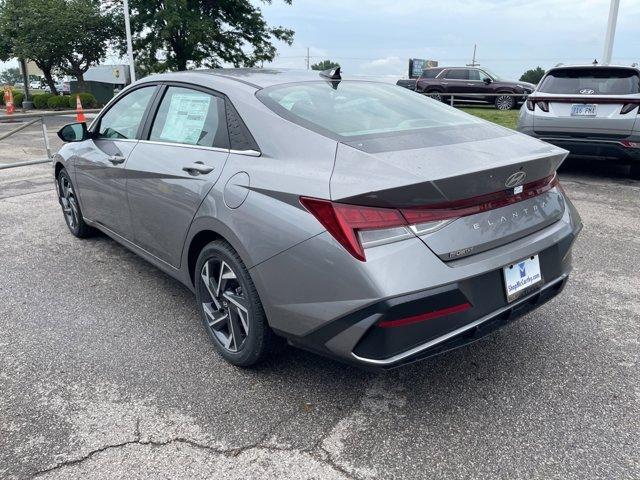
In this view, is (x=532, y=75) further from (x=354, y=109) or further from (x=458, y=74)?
(x=354, y=109)

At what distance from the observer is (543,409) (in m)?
2.46

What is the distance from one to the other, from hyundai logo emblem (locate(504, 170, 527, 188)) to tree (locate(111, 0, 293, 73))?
971 inches

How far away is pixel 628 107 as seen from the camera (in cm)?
659

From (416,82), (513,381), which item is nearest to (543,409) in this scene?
(513,381)

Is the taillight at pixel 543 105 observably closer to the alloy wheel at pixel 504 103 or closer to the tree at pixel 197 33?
the alloy wheel at pixel 504 103

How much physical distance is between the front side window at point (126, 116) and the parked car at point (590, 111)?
17.7ft

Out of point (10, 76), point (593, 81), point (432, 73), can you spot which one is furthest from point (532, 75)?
point (10, 76)

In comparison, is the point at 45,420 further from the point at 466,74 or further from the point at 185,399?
the point at 466,74

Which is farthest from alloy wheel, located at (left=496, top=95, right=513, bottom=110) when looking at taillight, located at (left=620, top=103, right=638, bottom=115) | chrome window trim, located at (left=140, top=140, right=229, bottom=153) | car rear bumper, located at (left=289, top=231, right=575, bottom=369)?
car rear bumper, located at (left=289, top=231, right=575, bottom=369)

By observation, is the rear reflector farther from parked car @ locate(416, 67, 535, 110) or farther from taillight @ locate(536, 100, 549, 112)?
parked car @ locate(416, 67, 535, 110)

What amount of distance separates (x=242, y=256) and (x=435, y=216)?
924 millimetres

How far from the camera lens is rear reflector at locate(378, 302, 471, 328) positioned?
2.05 meters

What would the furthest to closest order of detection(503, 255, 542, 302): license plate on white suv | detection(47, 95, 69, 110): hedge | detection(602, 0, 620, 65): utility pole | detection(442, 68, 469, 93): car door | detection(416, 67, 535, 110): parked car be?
1. detection(47, 95, 69, 110): hedge
2. detection(442, 68, 469, 93): car door
3. detection(416, 67, 535, 110): parked car
4. detection(602, 0, 620, 65): utility pole
5. detection(503, 255, 542, 302): license plate on white suv

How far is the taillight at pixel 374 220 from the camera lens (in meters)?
2.07
